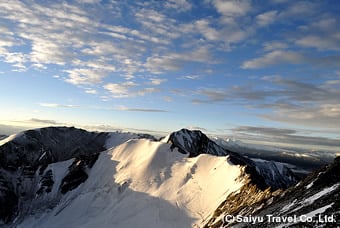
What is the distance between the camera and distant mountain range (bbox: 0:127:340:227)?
64.0 m

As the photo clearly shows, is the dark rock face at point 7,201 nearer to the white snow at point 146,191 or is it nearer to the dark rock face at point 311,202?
the white snow at point 146,191

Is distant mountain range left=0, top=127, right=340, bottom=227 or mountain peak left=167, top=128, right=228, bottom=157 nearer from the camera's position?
distant mountain range left=0, top=127, right=340, bottom=227

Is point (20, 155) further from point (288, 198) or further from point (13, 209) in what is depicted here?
point (288, 198)

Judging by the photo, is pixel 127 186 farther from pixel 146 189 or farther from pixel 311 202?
pixel 311 202

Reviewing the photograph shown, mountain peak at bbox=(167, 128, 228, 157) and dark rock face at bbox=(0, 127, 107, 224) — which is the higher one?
mountain peak at bbox=(167, 128, 228, 157)

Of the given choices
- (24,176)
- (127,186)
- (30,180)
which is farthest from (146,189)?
(24,176)

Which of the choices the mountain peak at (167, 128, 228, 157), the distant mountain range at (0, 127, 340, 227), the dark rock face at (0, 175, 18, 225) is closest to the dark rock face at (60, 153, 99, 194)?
the distant mountain range at (0, 127, 340, 227)

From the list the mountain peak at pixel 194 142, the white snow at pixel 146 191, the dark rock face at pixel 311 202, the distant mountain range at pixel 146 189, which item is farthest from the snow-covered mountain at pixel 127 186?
the dark rock face at pixel 311 202

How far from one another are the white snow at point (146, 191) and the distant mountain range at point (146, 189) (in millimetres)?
338

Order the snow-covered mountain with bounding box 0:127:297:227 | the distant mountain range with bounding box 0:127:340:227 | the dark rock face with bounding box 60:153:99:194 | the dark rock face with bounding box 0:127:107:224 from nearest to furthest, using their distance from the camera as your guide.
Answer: the distant mountain range with bounding box 0:127:340:227, the snow-covered mountain with bounding box 0:127:297:227, the dark rock face with bounding box 60:153:99:194, the dark rock face with bounding box 0:127:107:224

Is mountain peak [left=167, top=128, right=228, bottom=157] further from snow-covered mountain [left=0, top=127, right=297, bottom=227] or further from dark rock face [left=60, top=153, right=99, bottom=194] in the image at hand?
dark rock face [left=60, top=153, right=99, bottom=194]

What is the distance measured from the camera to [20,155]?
176750 millimetres

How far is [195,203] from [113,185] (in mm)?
38203

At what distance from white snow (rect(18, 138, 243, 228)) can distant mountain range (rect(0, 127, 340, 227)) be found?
0.34 m
